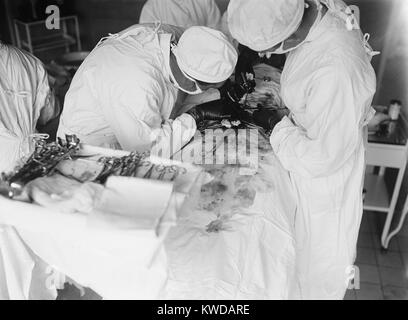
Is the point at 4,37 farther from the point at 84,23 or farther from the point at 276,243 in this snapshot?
the point at 276,243

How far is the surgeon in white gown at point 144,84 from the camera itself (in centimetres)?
149

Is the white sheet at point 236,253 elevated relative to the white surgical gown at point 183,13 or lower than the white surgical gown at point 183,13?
lower

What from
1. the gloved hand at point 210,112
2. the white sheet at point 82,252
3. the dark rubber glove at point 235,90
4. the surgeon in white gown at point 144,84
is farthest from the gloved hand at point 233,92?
the white sheet at point 82,252

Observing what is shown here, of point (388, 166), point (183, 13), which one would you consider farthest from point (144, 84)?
point (388, 166)

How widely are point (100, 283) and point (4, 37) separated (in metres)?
3.77

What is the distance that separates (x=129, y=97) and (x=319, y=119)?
2.21 ft

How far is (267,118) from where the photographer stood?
178 centimetres

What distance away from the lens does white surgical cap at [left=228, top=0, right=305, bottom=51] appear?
139 cm

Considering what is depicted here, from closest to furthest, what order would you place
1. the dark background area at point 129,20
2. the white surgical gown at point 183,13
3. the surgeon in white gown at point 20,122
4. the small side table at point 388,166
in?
the surgeon in white gown at point 20,122, the small side table at point 388,166, the white surgical gown at point 183,13, the dark background area at point 129,20

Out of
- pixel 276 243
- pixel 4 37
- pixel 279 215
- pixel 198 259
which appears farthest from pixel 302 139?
pixel 4 37

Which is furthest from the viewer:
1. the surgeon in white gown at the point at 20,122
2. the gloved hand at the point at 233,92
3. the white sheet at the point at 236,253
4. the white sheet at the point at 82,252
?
the gloved hand at the point at 233,92

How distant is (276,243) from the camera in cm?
131

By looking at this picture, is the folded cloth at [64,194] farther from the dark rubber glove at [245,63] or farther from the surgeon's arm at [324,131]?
the dark rubber glove at [245,63]
